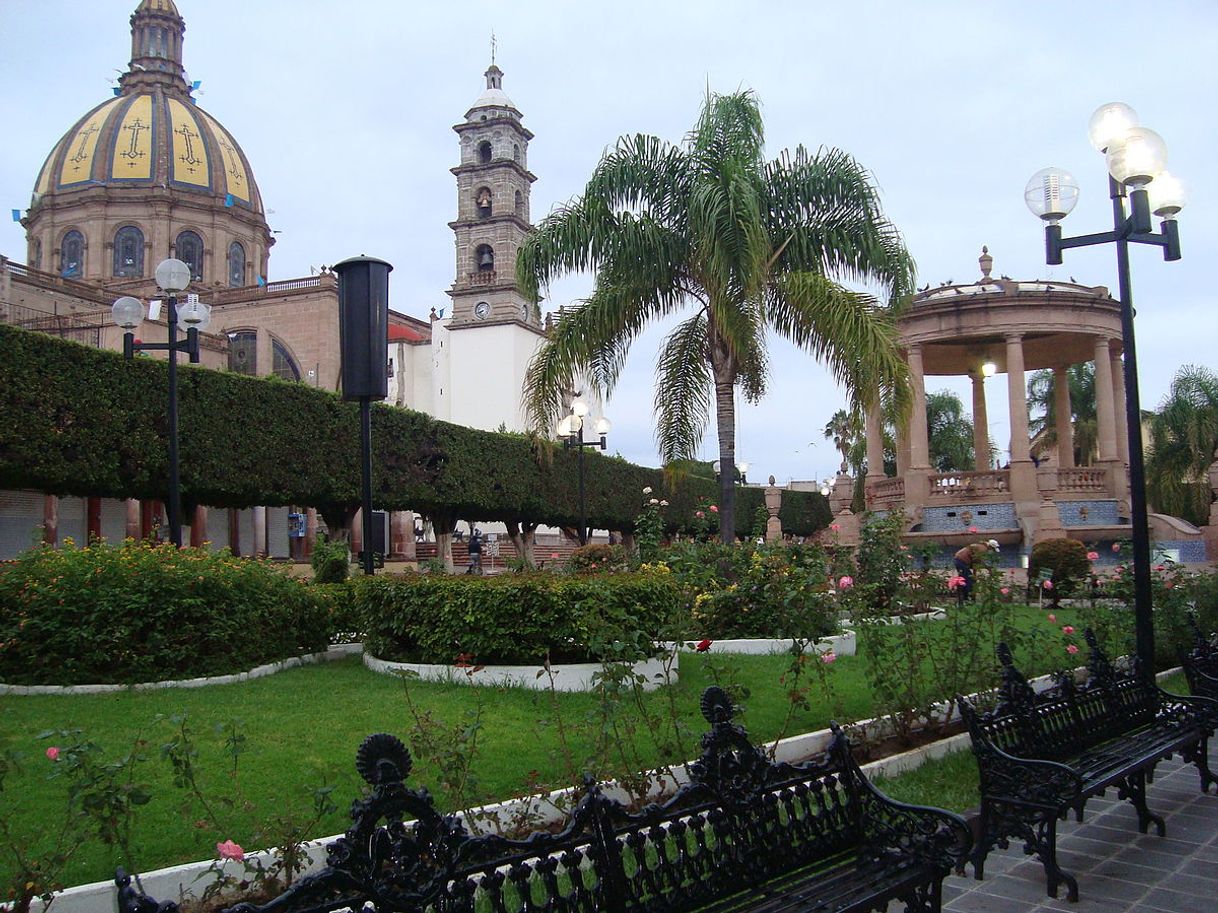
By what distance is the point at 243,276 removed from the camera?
203 feet

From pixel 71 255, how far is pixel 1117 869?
6604 centimetres

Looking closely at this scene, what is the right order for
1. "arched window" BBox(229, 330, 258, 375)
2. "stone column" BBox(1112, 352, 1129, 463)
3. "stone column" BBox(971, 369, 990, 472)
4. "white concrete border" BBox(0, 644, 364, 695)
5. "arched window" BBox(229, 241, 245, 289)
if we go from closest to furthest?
"white concrete border" BBox(0, 644, 364, 695)
"stone column" BBox(1112, 352, 1129, 463)
"stone column" BBox(971, 369, 990, 472)
"arched window" BBox(229, 330, 258, 375)
"arched window" BBox(229, 241, 245, 289)

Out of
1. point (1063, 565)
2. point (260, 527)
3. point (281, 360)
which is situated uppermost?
point (281, 360)

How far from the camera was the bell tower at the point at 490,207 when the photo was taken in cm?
5512

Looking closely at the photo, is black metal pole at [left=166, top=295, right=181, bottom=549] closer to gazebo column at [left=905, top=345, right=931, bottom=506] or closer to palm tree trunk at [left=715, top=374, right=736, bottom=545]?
palm tree trunk at [left=715, top=374, right=736, bottom=545]

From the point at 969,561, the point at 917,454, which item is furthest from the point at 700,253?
the point at 917,454

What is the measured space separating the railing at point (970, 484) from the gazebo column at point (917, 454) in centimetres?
34

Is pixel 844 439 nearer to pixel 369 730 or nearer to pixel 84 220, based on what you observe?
pixel 84 220

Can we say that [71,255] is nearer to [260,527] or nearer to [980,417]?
[260,527]

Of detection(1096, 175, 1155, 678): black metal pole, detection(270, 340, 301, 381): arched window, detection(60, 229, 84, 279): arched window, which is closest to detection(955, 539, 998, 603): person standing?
detection(1096, 175, 1155, 678): black metal pole

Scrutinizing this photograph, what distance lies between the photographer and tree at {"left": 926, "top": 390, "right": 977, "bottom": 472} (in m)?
46.8

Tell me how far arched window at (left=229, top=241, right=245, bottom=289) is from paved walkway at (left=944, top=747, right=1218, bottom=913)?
6239 cm

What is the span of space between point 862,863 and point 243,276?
6410cm

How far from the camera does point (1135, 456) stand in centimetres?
762
